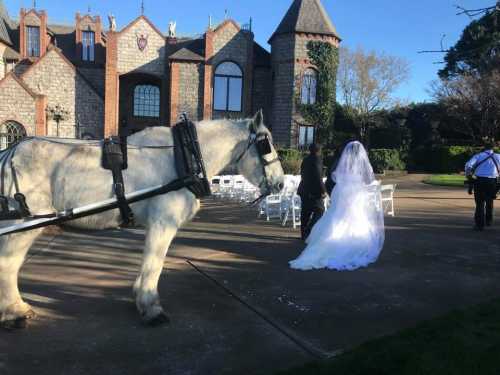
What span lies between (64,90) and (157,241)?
31.6 meters

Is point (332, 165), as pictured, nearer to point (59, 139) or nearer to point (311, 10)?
point (59, 139)

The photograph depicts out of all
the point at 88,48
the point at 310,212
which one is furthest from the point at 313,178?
the point at 88,48

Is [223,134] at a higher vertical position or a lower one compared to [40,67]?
lower

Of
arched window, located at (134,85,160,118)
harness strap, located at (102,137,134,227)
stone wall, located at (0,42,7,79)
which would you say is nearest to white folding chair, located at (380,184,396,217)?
harness strap, located at (102,137,134,227)

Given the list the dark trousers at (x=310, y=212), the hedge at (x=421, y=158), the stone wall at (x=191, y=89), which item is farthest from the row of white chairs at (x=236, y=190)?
the stone wall at (x=191, y=89)

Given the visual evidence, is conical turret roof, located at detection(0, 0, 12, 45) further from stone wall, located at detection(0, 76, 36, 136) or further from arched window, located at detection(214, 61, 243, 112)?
arched window, located at detection(214, 61, 243, 112)

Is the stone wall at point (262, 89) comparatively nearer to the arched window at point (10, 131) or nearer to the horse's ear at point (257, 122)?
the arched window at point (10, 131)

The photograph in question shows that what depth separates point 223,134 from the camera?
4.34 metres

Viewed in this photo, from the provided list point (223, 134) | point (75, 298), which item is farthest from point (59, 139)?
point (75, 298)

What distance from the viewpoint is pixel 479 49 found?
15.7 feet

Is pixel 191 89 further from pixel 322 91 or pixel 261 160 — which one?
pixel 261 160

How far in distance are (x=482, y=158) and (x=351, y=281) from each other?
613cm

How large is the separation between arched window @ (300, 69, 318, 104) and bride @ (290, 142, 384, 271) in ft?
82.1

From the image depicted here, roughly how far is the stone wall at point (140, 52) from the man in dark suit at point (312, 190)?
2806 cm
